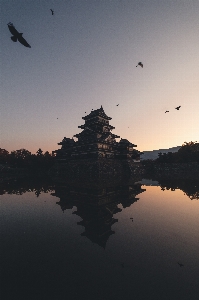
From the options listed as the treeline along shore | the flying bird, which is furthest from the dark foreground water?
the treeline along shore

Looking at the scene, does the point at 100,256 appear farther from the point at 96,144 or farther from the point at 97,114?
the point at 97,114

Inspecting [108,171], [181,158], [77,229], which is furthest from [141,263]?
[181,158]

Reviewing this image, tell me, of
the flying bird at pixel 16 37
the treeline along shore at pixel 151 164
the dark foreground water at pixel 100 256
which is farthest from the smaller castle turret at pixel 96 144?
the flying bird at pixel 16 37

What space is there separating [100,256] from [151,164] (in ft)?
136

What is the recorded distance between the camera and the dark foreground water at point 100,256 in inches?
101

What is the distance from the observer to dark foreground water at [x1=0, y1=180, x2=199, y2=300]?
2561 millimetres

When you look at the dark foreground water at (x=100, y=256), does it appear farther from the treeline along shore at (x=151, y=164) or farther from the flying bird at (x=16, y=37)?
the treeline along shore at (x=151, y=164)

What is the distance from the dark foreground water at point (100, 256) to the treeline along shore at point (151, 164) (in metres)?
32.3

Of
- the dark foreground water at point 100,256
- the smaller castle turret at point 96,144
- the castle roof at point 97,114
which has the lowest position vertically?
the dark foreground water at point 100,256

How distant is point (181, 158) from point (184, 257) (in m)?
40.4

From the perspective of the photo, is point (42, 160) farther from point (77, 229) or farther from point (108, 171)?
point (77, 229)

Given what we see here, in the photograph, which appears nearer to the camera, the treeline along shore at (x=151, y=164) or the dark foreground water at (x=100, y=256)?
the dark foreground water at (x=100, y=256)

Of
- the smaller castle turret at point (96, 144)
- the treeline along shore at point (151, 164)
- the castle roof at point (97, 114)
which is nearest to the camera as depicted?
the smaller castle turret at point (96, 144)

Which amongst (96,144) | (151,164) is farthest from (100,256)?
(151,164)
